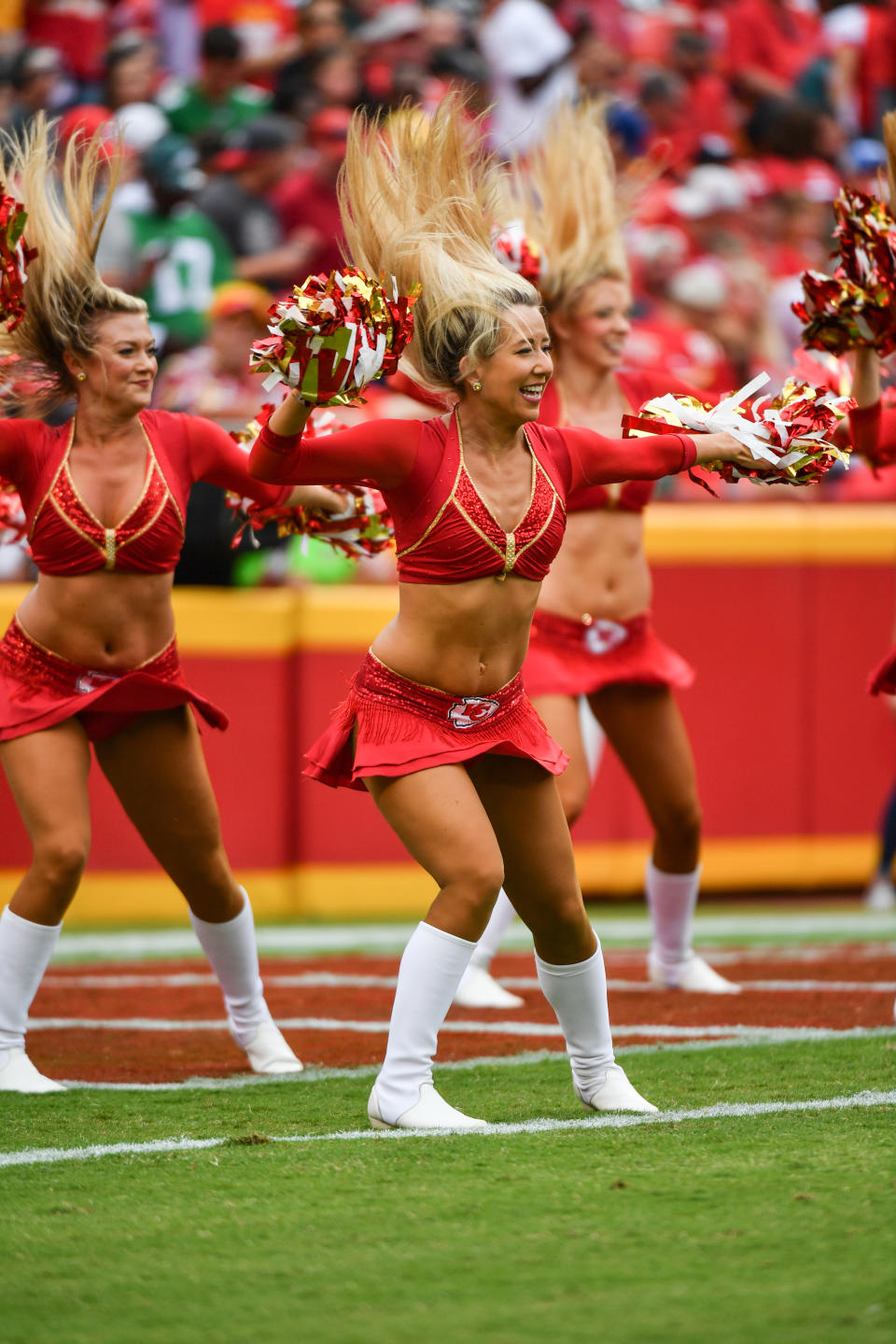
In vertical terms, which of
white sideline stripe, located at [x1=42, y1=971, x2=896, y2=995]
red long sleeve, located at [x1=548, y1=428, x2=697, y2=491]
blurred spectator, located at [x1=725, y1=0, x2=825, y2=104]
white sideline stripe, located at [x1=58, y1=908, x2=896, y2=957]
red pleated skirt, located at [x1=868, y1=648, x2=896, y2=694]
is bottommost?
white sideline stripe, located at [x1=58, y1=908, x2=896, y2=957]

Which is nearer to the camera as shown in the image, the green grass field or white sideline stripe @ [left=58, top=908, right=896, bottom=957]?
the green grass field

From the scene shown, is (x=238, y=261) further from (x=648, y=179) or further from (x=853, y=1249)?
(x=853, y=1249)

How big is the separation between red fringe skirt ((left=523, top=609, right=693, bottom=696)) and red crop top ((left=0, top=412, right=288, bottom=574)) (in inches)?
50.4

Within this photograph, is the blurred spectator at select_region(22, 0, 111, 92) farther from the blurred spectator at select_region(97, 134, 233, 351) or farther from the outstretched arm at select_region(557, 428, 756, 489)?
the outstretched arm at select_region(557, 428, 756, 489)

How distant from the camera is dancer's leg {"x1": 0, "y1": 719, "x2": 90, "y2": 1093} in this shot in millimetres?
4656

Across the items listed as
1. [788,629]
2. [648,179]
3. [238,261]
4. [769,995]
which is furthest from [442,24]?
[769,995]

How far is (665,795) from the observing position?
5.94m

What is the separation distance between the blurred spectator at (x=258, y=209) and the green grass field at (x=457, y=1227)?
6782mm

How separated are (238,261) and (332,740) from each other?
6698 mm

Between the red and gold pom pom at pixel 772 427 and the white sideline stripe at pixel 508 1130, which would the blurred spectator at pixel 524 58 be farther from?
the white sideline stripe at pixel 508 1130

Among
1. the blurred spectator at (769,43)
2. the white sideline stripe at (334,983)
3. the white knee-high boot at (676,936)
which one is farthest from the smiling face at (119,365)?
the blurred spectator at (769,43)

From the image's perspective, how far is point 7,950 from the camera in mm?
4695

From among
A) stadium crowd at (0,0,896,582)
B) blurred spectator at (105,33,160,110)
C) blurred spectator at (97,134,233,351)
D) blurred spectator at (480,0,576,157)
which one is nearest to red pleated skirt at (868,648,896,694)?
stadium crowd at (0,0,896,582)

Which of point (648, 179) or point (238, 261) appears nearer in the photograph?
point (648, 179)
